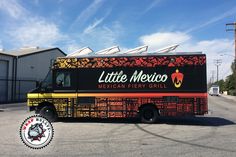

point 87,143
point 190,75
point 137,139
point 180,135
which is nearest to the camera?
point 87,143

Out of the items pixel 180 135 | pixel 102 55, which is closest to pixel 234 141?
pixel 180 135

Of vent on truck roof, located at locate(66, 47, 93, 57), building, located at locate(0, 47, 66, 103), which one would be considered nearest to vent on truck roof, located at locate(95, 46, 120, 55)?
vent on truck roof, located at locate(66, 47, 93, 57)

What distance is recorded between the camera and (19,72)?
125 ft

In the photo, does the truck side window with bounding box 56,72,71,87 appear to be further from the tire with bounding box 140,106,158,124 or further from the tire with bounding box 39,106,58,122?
the tire with bounding box 140,106,158,124

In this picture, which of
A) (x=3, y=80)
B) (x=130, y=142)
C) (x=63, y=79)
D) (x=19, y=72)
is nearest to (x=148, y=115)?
(x=63, y=79)

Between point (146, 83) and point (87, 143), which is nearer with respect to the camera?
point (87, 143)

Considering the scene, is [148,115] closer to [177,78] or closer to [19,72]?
[177,78]

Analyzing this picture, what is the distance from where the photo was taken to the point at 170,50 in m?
13.4

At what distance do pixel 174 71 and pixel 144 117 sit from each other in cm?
256

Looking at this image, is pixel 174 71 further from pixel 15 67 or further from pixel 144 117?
pixel 15 67

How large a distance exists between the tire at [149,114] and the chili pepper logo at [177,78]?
5.01ft

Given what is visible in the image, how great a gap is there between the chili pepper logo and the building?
82.0ft

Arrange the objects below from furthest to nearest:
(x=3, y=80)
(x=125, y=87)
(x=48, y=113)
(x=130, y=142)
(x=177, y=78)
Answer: (x=3, y=80) → (x=48, y=113) → (x=125, y=87) → (x=177, y=78) → (x=130, y=142)

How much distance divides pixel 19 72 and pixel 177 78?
29.6 metres
